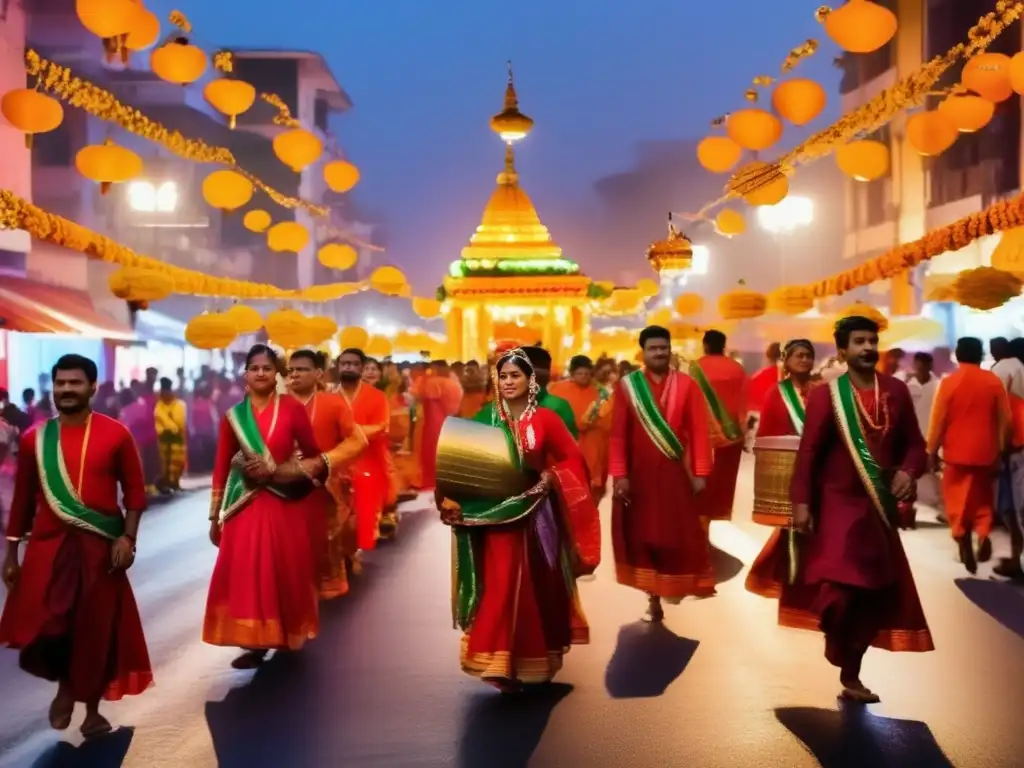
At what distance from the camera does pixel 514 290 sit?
92.2ft

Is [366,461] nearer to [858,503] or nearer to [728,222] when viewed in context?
[858,503]

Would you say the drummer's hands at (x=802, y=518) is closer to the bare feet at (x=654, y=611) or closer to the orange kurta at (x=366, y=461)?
the bare feet at (x=654, y=611)

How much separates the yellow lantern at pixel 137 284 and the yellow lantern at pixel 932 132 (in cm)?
760

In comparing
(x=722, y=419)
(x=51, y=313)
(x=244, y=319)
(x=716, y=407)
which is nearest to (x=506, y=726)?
(x=716, y=407)

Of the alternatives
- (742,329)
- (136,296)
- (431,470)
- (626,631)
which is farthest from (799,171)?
(626,631)

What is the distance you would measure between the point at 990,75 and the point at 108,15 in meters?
7.08

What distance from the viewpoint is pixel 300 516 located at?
286 inches

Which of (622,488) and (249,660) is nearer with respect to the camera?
(249,660)

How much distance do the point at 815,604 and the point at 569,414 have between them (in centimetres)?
163

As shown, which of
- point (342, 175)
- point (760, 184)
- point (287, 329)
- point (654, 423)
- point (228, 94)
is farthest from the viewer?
point (287, 329)

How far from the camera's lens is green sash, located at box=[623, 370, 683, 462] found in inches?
332

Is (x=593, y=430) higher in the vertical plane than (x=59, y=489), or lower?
lower

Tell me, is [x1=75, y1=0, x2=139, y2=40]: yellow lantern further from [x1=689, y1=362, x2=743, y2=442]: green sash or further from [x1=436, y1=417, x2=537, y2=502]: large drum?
[x1=689, y1=362, x2=743, y2=442]: green sash

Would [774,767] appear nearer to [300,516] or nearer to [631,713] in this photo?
[631,713]
